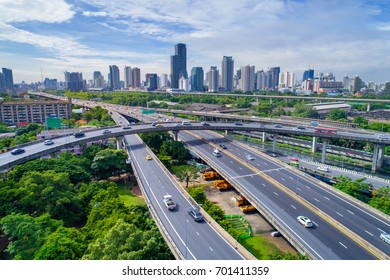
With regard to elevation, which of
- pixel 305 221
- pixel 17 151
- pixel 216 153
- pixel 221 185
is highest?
pixel 17 151

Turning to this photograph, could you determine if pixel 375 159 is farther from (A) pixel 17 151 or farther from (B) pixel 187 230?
(A) pixel 17 151

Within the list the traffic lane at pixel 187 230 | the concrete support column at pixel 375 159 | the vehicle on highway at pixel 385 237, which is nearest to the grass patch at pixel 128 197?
the traffic lane at pixel 187 230

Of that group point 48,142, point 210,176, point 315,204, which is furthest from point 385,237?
point 48,142

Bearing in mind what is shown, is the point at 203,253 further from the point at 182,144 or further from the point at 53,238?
the point at 182,144

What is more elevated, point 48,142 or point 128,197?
point 48,142

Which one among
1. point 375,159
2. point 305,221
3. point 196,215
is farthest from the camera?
point 375,159

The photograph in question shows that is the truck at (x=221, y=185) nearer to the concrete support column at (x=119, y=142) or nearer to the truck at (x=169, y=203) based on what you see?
the truck at (x=169, y=203)

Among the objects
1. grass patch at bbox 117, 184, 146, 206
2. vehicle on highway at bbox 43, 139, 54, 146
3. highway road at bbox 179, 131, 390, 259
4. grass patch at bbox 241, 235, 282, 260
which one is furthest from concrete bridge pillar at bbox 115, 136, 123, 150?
grass patch at bbox 241, 235, 282, 260

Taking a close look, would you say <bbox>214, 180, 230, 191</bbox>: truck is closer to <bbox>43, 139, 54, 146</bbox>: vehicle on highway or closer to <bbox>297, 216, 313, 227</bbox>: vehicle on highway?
<bbox>297, 216, 313, 227</bbox>: vehicle on highway
